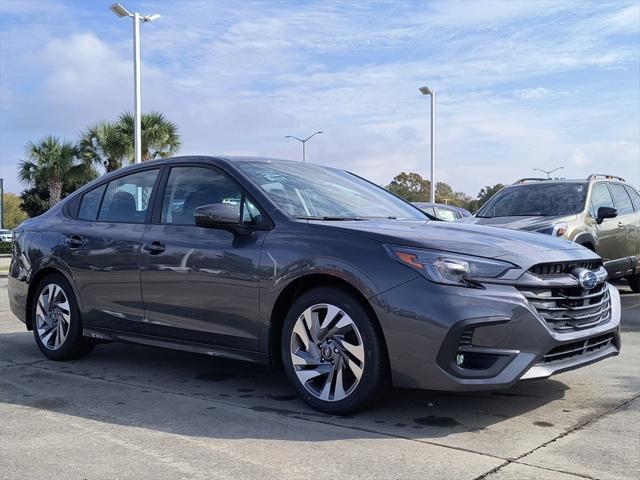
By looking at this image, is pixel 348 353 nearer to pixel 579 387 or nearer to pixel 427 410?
pixel 427 410

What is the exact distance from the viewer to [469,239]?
427 centimetres

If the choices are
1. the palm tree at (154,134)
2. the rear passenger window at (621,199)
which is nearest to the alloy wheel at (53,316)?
the rear passenger window at (621,199)

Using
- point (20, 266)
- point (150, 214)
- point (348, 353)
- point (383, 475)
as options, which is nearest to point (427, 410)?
point (348, 353)

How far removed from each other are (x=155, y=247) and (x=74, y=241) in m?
1.07

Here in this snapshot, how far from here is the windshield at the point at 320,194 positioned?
4.92 meters

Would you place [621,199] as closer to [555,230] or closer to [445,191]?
[555,230]

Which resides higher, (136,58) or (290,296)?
(136,58)

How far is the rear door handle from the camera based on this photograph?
583 centimetres

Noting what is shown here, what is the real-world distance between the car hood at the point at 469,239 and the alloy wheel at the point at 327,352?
53cm

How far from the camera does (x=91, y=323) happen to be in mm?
5758

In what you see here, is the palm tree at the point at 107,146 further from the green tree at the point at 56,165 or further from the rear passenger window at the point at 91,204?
the rear passenger window at the point at 91,204

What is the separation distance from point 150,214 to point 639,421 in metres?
3.64

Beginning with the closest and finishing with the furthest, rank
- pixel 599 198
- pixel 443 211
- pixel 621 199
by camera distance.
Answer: pixel 599 198
pixel 621 199
pixel 443 211

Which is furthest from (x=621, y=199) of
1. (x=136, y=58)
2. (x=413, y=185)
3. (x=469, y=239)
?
(x=413, y=185)
